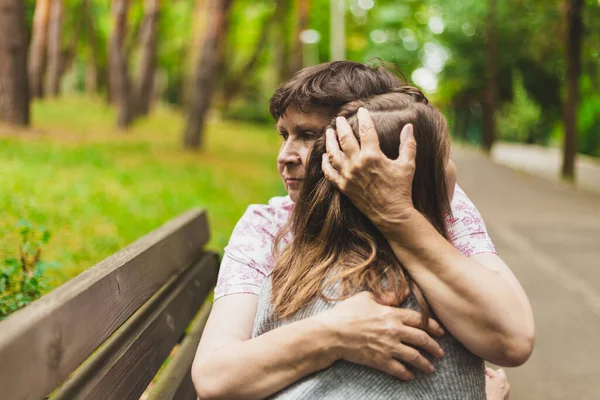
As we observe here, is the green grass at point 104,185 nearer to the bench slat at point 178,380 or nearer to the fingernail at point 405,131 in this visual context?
the bench slat at point 178,380

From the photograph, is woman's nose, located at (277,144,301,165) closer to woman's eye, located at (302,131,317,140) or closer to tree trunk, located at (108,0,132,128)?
woman's eye, located at (302,131,317,140)

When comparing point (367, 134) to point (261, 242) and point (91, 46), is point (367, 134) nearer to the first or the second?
point (261, 242)

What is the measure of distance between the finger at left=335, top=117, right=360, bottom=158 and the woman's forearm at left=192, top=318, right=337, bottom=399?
43 cm

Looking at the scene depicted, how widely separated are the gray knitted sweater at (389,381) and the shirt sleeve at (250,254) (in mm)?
336

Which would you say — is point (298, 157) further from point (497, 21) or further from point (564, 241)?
point (497, 21)

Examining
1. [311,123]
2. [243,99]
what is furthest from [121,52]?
[243,99]

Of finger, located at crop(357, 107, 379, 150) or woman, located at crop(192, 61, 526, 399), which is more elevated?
finger, located at crop(357, 107, 379, 150)

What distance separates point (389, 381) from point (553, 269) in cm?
646

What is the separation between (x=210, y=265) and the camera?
13.0ft

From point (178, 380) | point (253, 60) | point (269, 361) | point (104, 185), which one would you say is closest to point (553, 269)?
point (104, 185)

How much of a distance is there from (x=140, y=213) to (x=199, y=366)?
5266mm

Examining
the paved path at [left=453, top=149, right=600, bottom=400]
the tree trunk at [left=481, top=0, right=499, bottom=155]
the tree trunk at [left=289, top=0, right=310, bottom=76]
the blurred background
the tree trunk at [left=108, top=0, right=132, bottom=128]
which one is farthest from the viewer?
the tree trunk at [left=481, top=0, right=499, bottom=155]

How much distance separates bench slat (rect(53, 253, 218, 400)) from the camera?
70.1 inches

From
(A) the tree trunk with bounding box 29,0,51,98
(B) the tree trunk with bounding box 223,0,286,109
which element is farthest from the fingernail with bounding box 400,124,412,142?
(B) the tree trunk with bounding box 223,0,286,109
